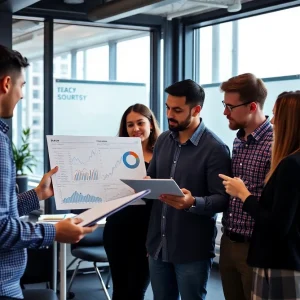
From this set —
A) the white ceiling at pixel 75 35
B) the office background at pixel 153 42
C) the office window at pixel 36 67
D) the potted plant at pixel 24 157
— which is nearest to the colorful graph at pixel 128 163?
the office background at pixel 153 42

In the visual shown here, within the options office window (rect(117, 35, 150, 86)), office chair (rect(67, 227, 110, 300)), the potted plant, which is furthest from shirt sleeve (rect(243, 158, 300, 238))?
the potted plant

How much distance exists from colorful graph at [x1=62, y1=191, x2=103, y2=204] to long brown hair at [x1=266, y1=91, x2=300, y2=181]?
0.99m

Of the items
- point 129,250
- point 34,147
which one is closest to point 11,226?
point 129,250

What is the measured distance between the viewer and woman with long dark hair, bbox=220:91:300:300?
2.28 metres

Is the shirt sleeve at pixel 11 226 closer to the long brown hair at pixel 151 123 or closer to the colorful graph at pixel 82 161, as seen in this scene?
the colorful graph at pixel 82 161

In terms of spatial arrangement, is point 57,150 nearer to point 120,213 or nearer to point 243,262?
point 120,213

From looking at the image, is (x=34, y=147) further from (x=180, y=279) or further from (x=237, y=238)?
(x=237, y=238)

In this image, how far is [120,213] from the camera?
3.33 meters

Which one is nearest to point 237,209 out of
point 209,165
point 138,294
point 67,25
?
point 209,165

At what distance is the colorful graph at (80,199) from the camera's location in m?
2.86

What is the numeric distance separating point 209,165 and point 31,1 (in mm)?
2597

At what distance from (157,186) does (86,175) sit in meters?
0.51

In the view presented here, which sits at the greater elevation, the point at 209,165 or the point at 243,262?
the point at 209,165

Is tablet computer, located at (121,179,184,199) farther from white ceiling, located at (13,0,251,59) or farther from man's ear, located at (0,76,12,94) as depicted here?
white ceiling, located at (13,0,251,59)
